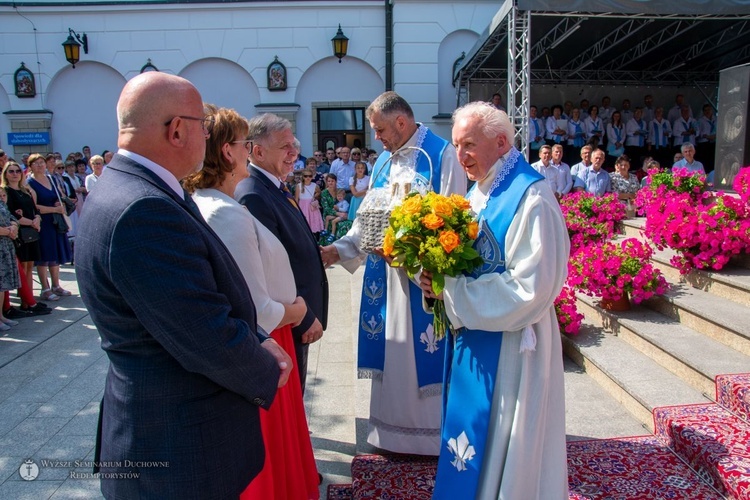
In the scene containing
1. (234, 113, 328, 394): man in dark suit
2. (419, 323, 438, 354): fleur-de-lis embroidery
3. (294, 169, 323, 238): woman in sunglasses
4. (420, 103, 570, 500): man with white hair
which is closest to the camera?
(420, 103, 570, 500): man with white hair

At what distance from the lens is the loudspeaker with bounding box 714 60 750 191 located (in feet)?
22.0

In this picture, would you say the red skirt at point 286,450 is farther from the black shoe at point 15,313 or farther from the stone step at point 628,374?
the black shoe at point 15,313

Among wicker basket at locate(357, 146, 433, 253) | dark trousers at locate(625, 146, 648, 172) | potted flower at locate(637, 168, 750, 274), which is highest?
dark trousers at locate(625, 146, 648, 172)

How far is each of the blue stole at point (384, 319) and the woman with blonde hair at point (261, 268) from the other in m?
0.82

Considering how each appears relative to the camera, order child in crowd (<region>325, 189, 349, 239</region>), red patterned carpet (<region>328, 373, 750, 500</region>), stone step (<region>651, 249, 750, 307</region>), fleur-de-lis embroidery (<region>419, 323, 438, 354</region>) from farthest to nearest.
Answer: child in crowd (<region>325, 189, 349, 239</region>) → stone step (<region>651, 249, 750, 307</region>) → fleur-de-lis embroidery (<region>419, 323, 438, 354</region>) → red patterned carpet (<region>328, 373, 750, 500</region>)

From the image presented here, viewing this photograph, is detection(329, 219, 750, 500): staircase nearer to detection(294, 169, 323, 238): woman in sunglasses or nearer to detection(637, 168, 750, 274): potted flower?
detection(637, 168, 750, 274): potted flower

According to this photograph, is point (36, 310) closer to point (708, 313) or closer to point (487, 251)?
point (487, 251)

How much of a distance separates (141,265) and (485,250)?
1.46 meters

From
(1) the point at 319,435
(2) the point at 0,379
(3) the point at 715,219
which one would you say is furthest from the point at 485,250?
(2) the point at 0,379

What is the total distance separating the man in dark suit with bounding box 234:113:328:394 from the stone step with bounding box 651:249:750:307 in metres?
3.44

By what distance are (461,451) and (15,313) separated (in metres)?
7.07

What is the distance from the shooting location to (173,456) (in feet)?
5.64

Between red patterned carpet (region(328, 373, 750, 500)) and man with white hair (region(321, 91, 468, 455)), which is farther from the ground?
man with white hair (region(321, 91, 468, 455))

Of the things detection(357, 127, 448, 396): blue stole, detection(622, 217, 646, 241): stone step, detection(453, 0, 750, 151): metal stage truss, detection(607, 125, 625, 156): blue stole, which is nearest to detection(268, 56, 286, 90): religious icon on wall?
detection(453, 0, 750, 151): metal stage truss
